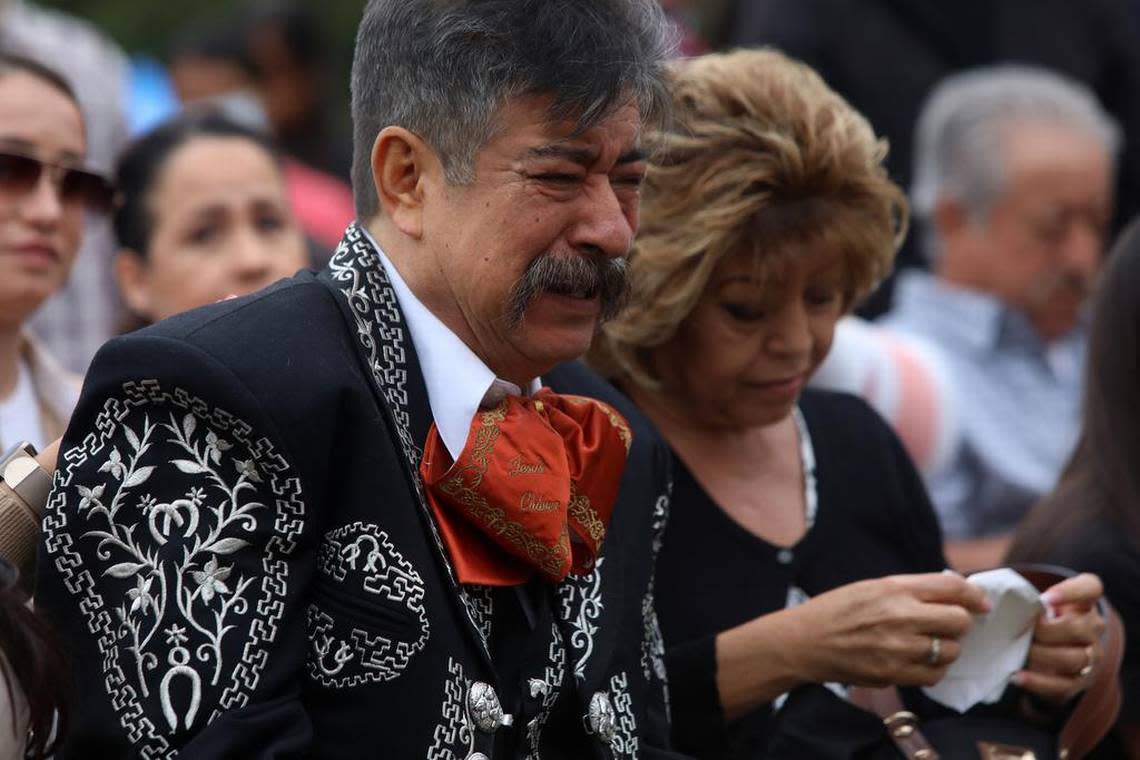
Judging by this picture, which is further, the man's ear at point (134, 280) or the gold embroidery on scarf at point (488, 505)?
the man's ear at point (134, 280)

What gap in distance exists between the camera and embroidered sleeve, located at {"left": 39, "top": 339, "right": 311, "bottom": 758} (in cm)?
215

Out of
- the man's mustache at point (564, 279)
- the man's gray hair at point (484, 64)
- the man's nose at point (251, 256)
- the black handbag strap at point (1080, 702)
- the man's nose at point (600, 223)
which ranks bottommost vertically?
the black handbag strap at point (1080, 702)

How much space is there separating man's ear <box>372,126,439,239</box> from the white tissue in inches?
47.2

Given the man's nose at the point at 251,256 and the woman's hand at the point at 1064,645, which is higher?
the man's nose at the point at 251,256

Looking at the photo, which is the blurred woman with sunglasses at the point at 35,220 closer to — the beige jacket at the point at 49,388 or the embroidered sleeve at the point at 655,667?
the beige jacket at the point at 49,388

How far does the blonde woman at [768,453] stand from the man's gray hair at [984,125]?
1.94m

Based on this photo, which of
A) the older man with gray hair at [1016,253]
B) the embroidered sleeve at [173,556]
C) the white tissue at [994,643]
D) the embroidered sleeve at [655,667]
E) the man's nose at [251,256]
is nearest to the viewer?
the embroidered sleeve at [173,556]

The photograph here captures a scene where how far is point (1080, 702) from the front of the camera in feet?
10.2

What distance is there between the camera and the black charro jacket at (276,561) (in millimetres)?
2154

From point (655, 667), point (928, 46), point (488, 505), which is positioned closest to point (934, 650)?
point (655, 667)

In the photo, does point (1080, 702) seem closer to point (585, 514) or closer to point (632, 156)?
point (585, 514)

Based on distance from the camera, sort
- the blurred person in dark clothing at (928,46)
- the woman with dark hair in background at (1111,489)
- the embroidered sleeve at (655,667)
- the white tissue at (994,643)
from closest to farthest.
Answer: the embroidered sleeve at (655,667) < the white tissue at (994,643) < the woman with dark hair in background at (1111,489) < the blurred person in dark clothing at (928,46)

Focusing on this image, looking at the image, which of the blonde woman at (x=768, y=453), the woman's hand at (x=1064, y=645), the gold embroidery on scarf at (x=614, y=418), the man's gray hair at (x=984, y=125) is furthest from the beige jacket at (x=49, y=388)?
the man's gray hair at (x=984, y=125)

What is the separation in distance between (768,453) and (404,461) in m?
1.21
